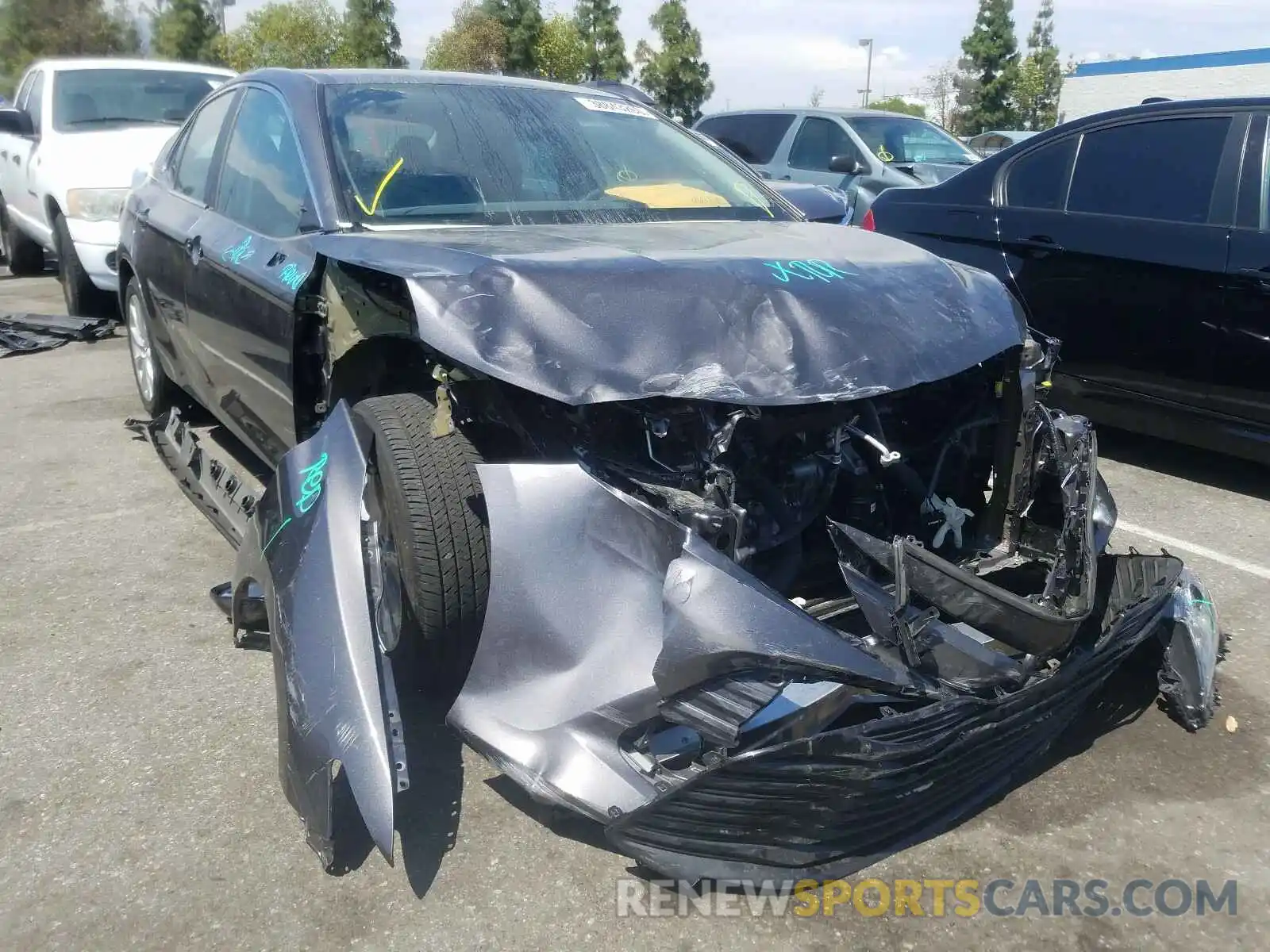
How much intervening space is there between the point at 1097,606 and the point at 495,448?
160cm

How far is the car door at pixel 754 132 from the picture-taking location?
10.1m

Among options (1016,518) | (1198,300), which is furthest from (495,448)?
(1198,300)

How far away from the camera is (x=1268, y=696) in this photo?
3033 mm

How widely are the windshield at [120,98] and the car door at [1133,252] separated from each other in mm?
6292

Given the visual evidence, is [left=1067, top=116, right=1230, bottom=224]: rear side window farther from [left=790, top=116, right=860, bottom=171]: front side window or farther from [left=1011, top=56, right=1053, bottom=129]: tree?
[left=1011, top=56, right=1053, bottom=129]: tree

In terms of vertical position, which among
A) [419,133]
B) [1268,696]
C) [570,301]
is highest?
[419,133]

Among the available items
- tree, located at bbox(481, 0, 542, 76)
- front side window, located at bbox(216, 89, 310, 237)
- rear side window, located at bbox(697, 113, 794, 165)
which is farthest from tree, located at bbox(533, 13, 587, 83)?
front side window, located at bbox(216, 89, 310, 237)

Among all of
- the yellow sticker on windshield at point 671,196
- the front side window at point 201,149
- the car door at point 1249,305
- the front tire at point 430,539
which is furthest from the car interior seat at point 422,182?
the car door at point 1249,305

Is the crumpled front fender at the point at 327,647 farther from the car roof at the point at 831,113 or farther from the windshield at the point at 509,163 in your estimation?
the car roof at the point at 831,113

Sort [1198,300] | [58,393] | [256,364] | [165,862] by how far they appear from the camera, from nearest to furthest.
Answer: [165,862] < [256,364] < [1198,300] < [58,393]

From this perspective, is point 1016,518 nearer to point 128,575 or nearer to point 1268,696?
point 1268,696

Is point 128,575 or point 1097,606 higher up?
point 1097,606

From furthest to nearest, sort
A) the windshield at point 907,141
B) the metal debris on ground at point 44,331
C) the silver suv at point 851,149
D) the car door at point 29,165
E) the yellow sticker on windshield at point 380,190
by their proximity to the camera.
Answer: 1. the windshield at point 907,141
2. the silver suv at point 851,149
3. the car door at point 29,165
4. the metal debris on ground at point 44,331
5. the yellow sticker on windshield at point 380,190

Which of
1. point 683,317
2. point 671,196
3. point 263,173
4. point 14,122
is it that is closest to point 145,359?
point 263,173
